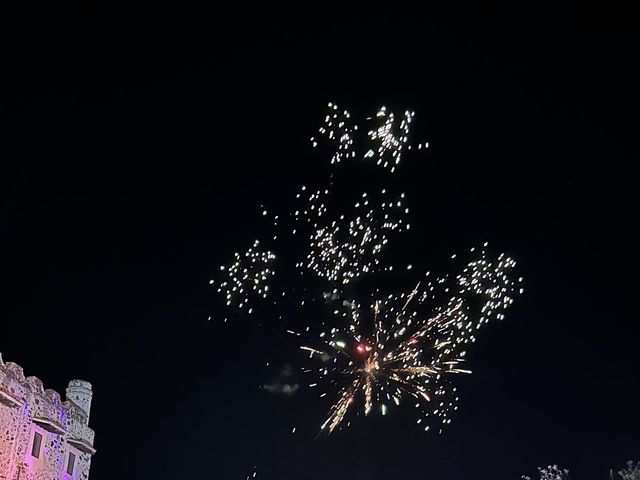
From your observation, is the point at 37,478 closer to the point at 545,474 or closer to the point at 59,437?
the point at 59,437

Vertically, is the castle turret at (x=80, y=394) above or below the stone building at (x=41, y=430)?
above

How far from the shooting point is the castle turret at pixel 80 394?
1329 inches

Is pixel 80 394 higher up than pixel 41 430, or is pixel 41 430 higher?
pixel 80 394

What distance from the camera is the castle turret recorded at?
33.8m

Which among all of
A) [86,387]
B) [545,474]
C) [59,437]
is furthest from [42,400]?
[545,474]

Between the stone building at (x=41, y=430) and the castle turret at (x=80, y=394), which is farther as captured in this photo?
the castle turret at (x=80, y=394)

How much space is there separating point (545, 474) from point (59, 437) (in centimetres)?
3434

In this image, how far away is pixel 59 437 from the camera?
30156 millimetres

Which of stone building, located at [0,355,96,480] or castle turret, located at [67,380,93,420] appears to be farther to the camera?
castle turret, located at [67,380,93,420]

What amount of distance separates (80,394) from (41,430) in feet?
18.9

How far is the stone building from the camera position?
25281mm

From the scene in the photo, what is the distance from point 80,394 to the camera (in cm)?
3403

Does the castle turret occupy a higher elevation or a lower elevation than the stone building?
higher

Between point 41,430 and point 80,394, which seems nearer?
point 41,430
